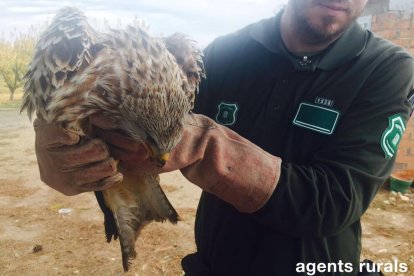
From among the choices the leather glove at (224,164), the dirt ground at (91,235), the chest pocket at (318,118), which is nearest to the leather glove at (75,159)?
the leather glove at (224,164)

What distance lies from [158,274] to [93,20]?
3699 millimetres

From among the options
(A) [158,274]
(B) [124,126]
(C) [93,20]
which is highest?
(C) [93,20]

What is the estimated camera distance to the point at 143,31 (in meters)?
2.39

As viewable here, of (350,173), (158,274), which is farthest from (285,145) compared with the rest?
(158,274)

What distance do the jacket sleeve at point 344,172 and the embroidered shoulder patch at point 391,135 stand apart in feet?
0.08

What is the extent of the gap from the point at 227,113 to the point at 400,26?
681cm

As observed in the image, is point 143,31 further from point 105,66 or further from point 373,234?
point 373,234

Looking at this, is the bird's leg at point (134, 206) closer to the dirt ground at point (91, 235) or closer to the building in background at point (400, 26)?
the dirt ground at point (91, 235)

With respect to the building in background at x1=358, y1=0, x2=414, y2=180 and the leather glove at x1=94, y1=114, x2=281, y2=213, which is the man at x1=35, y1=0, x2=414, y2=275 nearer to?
the leather glove at x1=94, y1=114, x2=281, y2=213

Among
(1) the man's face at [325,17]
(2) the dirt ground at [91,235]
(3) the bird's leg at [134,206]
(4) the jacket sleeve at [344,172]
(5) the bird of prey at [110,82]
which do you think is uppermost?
(1) the man's face at [325,17]

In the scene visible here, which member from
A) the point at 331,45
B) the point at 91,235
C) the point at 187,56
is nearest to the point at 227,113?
the point at 187,56

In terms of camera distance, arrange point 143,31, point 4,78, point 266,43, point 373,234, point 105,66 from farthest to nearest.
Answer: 1. point 4,78
2. point 373,234
3. point 266,43
4. point 143,31
5. point 105,66

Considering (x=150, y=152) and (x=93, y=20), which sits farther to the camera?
(x=93, y=20)

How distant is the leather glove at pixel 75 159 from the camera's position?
2.12 metres
